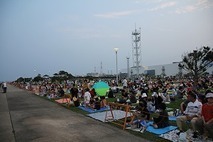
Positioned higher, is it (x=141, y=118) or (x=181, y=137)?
(x=141, y=118)

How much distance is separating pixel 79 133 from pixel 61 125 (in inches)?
70.5

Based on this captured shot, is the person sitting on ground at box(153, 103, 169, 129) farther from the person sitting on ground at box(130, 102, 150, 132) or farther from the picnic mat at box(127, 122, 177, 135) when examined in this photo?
the person sitting on ground at box(130, 102, 150, 132)

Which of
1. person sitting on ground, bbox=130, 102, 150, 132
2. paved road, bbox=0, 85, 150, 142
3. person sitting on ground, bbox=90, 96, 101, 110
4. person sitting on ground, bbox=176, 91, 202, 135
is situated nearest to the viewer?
person sitting on ground, bbox=176, 91, 202, 135

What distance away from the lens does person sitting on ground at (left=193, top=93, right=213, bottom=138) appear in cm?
662

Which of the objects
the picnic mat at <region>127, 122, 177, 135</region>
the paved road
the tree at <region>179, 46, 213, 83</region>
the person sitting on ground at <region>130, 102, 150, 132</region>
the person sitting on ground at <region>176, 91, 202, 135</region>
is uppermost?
the tree at <region>179, 46, 213, 83</region>

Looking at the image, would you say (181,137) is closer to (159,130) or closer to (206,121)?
(206,121)

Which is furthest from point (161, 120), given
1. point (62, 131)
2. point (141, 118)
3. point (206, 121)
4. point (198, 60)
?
point (198, 60)

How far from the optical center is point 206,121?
6.73m

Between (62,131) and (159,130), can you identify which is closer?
(159,130)

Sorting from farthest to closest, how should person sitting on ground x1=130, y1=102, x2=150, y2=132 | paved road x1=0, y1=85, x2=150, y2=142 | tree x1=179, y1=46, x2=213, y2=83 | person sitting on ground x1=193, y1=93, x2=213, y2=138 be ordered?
tree x1=179, y1=46, x2=213, y2=83 → person sitting on ground x1=130, y1=102, x2=150, y2=132 → paved road x1=0, y1=85, x2=150, y2=142 → person sitting on ground x1=193, y1=93, x2=213, y2=138

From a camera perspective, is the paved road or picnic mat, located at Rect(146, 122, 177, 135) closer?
the paved road

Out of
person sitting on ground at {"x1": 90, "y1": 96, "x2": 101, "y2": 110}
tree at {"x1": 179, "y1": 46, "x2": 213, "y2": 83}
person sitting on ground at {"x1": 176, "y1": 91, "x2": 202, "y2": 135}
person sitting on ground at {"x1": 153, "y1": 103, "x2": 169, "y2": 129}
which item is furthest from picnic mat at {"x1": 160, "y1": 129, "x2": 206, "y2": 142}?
tree at {"x1": 179, "y1": 46, "x2": 213, "y2": 83}

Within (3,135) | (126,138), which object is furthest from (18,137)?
(126,138)

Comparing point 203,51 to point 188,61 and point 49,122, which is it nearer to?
point 188,61
